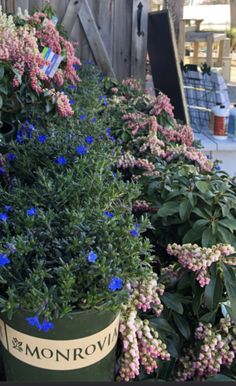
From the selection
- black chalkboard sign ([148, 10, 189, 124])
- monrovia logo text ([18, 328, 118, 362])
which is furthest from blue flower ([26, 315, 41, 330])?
black chalkboard sign ([148, 10, 189, 124])

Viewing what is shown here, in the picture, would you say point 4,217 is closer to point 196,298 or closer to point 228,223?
point 196,298

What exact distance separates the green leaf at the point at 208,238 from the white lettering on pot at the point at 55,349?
1.80ft

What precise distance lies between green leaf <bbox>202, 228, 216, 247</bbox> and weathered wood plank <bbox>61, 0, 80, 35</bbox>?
2814mm

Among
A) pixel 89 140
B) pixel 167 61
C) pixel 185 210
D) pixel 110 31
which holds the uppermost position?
pixel 110 31

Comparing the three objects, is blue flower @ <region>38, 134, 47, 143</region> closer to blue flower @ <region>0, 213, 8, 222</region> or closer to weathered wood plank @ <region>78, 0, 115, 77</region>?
blue flower @ <region>0, 213, 8, 222</region>

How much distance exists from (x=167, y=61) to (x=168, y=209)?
2358 millimetres

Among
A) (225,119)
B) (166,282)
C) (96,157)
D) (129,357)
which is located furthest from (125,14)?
(129,357)

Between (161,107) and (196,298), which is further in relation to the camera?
(161,107)

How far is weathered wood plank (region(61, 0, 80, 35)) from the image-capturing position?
151 inches

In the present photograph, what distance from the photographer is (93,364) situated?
119 centimetres

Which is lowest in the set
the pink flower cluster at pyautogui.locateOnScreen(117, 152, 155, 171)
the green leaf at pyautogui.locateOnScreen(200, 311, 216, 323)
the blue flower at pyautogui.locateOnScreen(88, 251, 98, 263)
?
the green leaf at pyautogui.locateOnScreen(200, 311, 216, 323)

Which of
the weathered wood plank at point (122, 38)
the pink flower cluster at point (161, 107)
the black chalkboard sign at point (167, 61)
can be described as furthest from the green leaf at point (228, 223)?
the weathered wood plank at point (122, 38)

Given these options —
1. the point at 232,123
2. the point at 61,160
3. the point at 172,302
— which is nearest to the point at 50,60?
the point at 61,160

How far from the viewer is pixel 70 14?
3.86m
